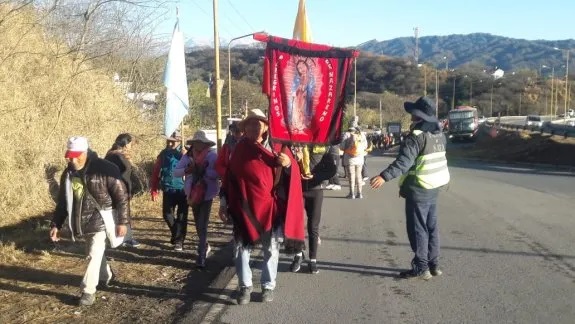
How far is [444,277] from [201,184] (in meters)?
2.89

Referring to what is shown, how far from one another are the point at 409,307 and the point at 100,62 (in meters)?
11.5

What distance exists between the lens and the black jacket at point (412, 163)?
6453 millimetres

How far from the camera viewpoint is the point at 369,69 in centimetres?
11738

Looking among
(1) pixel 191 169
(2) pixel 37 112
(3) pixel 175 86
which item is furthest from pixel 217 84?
(1) pixel 191 169

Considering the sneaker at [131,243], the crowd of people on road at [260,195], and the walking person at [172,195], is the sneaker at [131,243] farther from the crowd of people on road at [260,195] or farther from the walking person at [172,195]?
the crowd of people on road at [260,195]

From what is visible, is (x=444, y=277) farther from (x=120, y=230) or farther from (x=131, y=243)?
(x=131, y=243)

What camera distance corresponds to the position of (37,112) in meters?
11.0

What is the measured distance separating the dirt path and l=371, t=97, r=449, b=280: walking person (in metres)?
2.27

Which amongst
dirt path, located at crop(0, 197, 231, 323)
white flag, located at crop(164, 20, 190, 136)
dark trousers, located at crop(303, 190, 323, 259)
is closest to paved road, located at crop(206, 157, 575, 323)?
dark trousers, located at crop(303, 190, 323, 259)

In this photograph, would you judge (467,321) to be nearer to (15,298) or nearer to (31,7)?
(15,298)

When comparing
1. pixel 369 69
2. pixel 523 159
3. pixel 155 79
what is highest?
pixel 369 69

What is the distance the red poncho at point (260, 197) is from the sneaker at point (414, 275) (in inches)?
61.0

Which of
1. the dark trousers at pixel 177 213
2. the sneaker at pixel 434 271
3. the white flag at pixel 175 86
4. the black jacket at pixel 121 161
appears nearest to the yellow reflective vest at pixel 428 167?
the sneaker at pixel 434 271

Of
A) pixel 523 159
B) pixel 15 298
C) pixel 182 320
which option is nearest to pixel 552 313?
pixel 182 320
